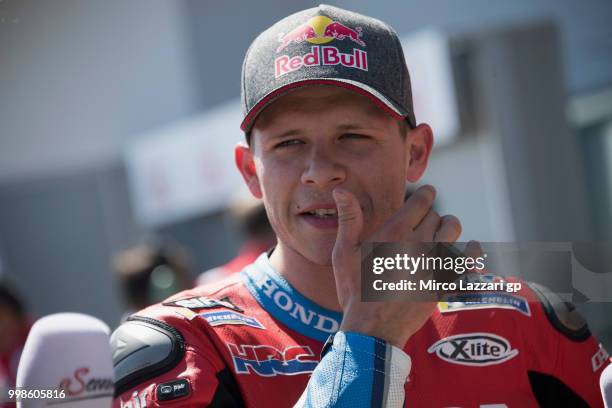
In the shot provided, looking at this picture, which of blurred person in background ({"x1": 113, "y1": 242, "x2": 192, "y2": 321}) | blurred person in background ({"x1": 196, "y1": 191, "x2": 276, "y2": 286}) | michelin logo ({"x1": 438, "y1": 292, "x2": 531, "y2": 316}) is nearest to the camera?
michelin logo ({"x1": 438, "y1": 292, "x2": 531, "y2": 316})

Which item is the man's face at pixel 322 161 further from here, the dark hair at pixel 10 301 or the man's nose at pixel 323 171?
the dark hair at pixel 10 301

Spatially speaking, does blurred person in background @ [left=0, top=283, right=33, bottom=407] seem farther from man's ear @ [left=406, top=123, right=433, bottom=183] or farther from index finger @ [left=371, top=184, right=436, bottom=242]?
index finger @ [left=371, top=184, right=436, bottom=242]

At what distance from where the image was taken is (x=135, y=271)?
5.27 m

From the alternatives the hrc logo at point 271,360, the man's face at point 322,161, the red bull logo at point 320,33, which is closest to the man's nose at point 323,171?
the man's face at point 322,161

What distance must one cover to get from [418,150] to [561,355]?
0.54 m

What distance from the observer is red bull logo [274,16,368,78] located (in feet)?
6.72

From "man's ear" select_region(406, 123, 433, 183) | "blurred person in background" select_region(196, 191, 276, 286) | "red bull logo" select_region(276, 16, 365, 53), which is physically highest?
"red bull logo" select_region(276, 16, 365, 53)

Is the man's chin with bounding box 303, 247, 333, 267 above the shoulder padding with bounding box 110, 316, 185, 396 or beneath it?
above

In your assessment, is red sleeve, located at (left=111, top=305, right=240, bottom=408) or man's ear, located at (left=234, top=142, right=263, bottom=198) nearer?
red sleeve, located at (left=111, top=305, right=240, bottom=408)

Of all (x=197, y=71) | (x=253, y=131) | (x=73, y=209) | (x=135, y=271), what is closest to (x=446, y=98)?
(x=135, y=271)

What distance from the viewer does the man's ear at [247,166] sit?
2.28m

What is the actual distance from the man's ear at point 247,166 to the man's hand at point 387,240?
446 millimetres

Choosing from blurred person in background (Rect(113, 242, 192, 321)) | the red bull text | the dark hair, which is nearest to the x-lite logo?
the red bull text

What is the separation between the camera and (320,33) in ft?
6.78
